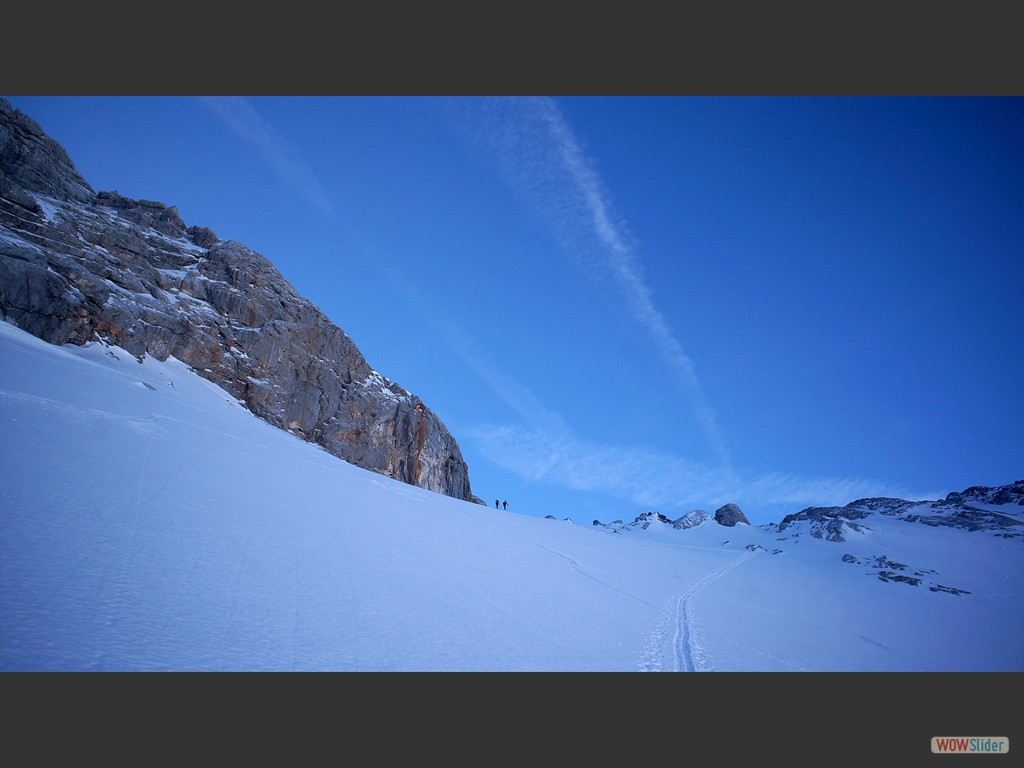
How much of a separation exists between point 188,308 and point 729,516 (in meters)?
75.9

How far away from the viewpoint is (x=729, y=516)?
2448 inches

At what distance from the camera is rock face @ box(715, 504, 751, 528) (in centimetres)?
6144

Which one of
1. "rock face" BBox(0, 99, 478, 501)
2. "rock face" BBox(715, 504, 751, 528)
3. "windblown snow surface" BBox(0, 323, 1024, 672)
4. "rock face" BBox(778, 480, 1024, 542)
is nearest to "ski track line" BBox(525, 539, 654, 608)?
"windblown snow surface" BBox(0, 323, 1024, 672)

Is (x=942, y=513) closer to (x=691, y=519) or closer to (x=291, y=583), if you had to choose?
(x=691, y=519)

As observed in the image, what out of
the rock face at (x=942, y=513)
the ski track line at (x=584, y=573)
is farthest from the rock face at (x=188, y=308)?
the rock face at (x=942, y=513)

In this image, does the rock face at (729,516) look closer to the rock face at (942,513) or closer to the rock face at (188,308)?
the rock face at (942,513)

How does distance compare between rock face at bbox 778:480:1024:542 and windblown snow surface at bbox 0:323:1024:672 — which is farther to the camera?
rock face at bbox 778:480:1024:542

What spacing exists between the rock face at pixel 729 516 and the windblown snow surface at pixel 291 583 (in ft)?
142

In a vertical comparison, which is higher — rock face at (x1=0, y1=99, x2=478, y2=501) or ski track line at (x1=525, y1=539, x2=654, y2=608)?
rock face at (x1=0, y1=99, x2=478, y2=501)

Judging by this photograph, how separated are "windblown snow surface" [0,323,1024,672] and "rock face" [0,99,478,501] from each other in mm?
8746

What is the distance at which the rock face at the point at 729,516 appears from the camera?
6144 cm

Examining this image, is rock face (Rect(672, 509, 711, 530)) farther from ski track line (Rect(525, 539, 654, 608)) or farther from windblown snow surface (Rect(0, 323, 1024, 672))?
ski track line (Rect(525, 539, 654, 608))

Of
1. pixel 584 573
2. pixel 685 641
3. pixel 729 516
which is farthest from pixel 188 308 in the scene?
pixel 729 516

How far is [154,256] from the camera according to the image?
37.8 m
